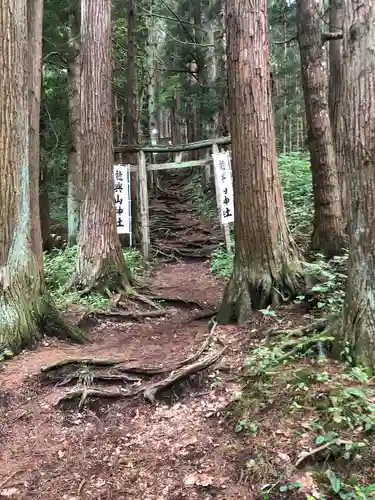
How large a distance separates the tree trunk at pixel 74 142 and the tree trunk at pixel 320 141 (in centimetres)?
611

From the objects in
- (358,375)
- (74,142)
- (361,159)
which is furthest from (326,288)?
(74,142)

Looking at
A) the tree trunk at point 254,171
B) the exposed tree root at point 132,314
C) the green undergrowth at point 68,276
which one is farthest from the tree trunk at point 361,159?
the green undergrowth at point 68,276

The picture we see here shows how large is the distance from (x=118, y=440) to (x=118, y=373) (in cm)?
97

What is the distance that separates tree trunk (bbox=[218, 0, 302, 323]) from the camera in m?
5.85

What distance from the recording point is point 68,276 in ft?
29.4

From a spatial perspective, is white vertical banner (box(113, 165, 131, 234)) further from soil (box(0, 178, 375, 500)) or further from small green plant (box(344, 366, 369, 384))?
small green plant (box(344, 366, 369, 384))

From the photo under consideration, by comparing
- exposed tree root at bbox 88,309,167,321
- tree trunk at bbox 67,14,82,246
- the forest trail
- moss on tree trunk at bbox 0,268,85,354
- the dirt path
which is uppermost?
tree trunk at bbox 67,14,82,246

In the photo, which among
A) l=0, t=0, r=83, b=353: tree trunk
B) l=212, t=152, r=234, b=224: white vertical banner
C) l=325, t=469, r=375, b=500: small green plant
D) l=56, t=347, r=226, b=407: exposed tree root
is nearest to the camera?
l=325, t=469, r=375, b=500: small green plant

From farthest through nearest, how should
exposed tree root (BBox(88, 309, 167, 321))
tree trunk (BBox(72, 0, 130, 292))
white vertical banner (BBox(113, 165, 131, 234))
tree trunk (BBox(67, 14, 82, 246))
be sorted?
tree trunk (BBox(67, 14, 82, 246)) < white vertical banner (BBox(113, 165, 131, 234)) < tree trunk (BBox(72, 0, 130, 292)) < exposed tree root (BBox(88, 309, 167, 321))

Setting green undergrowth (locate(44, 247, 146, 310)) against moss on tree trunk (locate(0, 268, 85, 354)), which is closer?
moss on tree trunk (locate(0, 268, 85, 354))

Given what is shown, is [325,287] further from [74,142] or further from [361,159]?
[74,142]

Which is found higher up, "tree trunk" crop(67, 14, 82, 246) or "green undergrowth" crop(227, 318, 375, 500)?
"tree trunk" crop(67, 14, 82, 246)

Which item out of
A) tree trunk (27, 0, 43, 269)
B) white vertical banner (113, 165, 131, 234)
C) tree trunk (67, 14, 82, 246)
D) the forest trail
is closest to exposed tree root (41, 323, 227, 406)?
tree trunk (27, 0, 43, 269)

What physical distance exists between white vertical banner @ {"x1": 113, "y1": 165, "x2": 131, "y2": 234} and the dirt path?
235 inches
